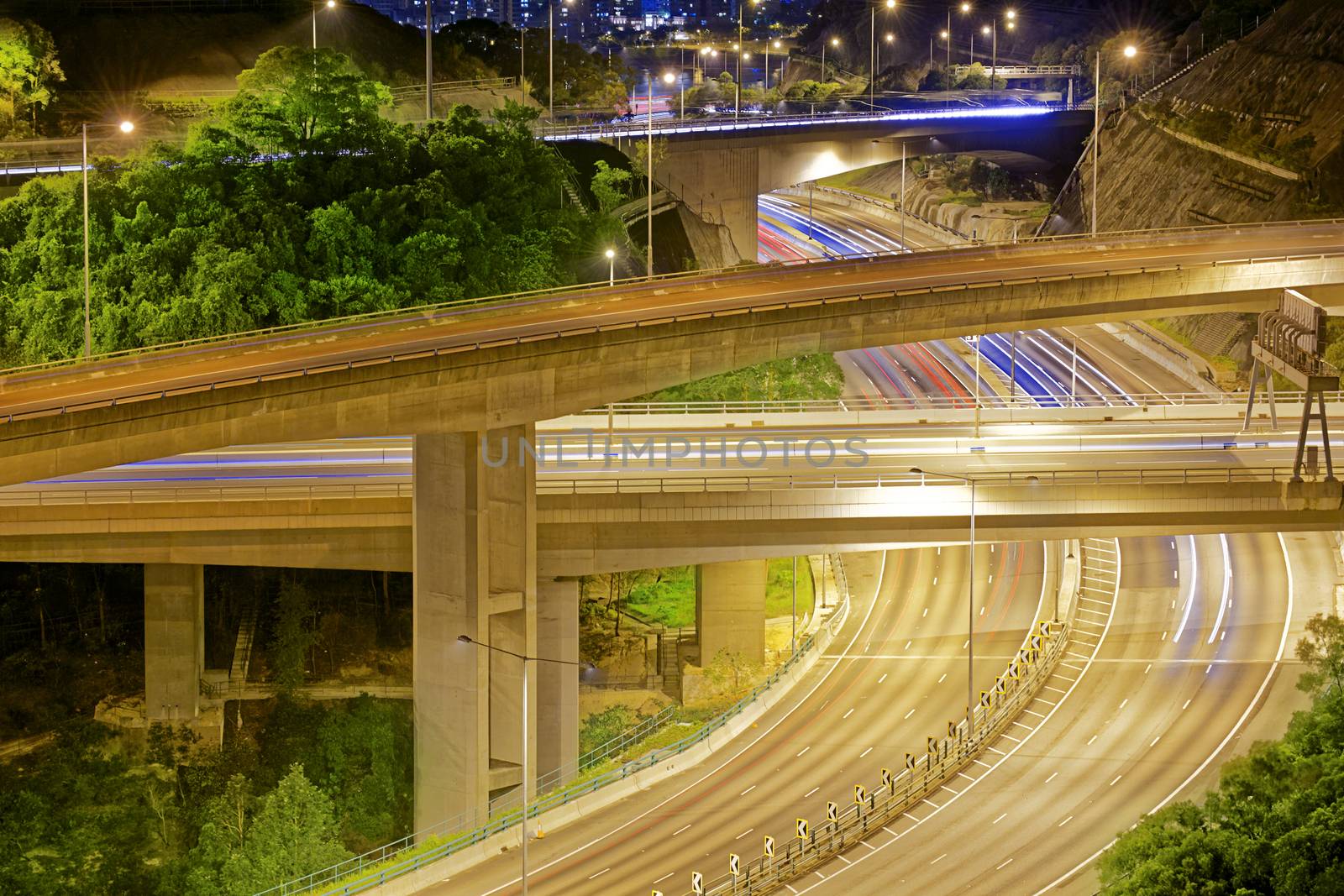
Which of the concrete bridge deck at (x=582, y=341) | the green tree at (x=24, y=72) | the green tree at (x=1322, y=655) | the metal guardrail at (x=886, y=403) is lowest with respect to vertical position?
the green tree at (x=1322, y=655)

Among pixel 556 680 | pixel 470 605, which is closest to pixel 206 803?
pixel 556 680

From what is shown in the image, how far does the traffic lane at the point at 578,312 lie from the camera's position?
61000 mm

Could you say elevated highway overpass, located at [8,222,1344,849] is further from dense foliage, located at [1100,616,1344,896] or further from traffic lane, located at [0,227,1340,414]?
dense foliage, located at [1100,616,1344,896]

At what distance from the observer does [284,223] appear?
84.1 m

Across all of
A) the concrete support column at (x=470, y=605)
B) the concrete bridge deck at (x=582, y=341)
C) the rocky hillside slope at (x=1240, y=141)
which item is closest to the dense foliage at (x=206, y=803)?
the concrete support column at (x=470, y=605)

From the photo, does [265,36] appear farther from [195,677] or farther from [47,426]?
[47,426]

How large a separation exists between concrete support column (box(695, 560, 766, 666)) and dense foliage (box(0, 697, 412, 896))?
1294 cm

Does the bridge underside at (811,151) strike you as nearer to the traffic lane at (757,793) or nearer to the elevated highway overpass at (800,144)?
the elevated highway overpass at (800,144)

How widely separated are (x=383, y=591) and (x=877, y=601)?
22.6 metres

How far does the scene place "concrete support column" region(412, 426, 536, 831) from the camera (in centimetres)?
6184

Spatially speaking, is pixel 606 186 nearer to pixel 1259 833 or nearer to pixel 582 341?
pixel 582 341

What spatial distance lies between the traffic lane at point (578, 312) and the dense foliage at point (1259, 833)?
2612 centimetres

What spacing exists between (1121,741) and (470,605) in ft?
72.2

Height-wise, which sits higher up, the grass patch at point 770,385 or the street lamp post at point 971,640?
the grass patch at point 770,385
